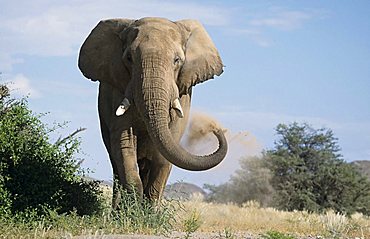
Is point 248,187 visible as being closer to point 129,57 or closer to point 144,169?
point 144,169

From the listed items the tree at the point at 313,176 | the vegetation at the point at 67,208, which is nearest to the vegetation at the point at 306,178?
the tree at the point at 313,176

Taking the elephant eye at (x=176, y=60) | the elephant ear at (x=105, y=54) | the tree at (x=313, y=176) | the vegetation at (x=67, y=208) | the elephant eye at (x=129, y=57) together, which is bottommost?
the vegetation at (x=67, y=208)

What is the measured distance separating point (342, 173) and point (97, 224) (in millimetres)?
31255

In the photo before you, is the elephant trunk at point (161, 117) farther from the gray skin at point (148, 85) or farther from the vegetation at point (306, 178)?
the vegetation at point (306, 178)

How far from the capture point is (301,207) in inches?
1561

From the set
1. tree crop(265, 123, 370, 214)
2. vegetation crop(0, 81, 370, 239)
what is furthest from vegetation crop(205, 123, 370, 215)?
vegetation crop(0, 81, 370, 239)

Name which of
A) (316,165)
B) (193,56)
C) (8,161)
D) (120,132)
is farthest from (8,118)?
(316,165)

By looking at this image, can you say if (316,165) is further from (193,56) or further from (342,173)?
(193,56)

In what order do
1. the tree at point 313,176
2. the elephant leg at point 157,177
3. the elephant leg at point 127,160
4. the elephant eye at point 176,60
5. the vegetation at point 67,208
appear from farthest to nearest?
the tree at point 313,176, the elephant leg at point 157,177, the elephant leg at point 127,160, the elephant eye at point 176,60, the vegetation at point 67,208

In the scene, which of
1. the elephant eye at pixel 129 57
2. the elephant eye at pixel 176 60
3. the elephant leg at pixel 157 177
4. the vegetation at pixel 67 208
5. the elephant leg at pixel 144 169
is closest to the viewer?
the vegetation at pixel 67 208

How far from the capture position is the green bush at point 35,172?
14125 mm

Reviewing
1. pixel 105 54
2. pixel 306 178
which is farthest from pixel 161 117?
pixel 306 178

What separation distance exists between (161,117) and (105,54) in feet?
8.73

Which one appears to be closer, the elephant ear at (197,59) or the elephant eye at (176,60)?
the elephant eye at (176,60)
